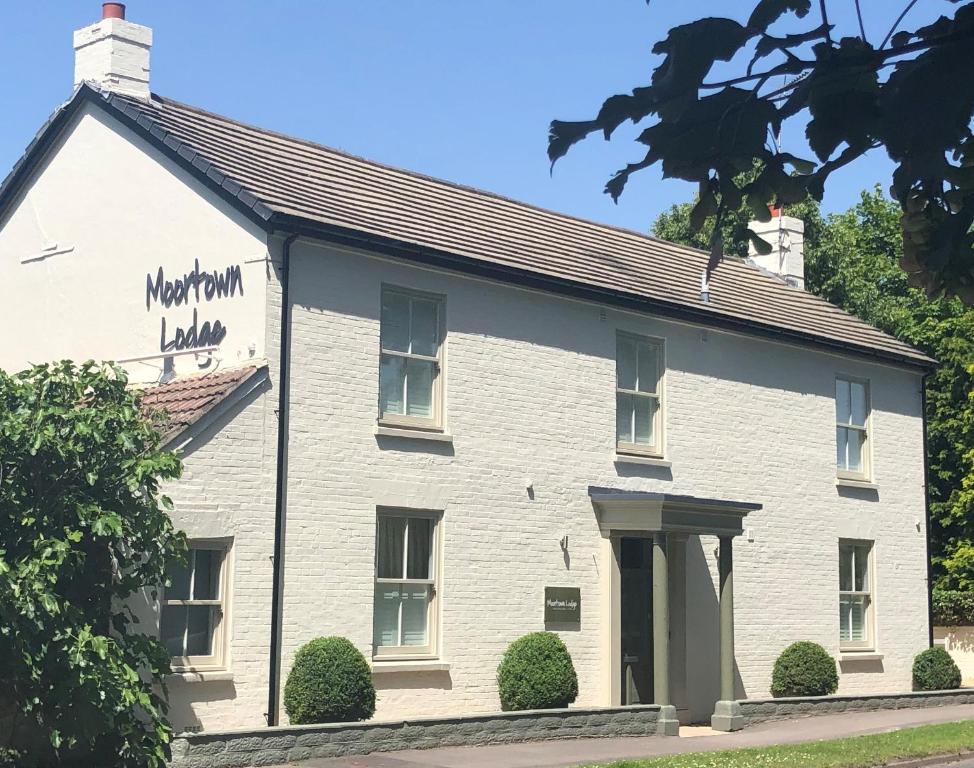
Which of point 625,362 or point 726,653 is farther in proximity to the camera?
point 625,362

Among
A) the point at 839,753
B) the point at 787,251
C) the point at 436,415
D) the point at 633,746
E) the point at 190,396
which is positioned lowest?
the point at 633,746

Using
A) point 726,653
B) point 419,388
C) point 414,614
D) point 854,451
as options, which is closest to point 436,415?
point 419,388

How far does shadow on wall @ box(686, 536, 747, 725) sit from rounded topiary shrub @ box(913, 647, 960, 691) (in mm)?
4614

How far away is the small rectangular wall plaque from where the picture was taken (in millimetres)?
19062

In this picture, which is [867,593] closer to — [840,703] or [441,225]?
[840,703]

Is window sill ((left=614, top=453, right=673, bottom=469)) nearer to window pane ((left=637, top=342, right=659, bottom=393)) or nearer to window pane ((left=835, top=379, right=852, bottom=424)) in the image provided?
window pane ((left=637, top=342, right=659, bottom=393))

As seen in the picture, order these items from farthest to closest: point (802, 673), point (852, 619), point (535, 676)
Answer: point (852, 619) → point (802, 673) → point (535, 676)

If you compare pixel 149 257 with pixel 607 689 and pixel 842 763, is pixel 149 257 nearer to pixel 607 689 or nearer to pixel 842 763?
pixel 607 689

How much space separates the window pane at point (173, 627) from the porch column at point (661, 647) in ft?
21.5

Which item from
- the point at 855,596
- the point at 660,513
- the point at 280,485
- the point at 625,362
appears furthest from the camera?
the point at 855,596

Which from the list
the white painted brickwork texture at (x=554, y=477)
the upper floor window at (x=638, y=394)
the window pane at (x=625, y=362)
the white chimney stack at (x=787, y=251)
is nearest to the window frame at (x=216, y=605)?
the white painted brickwork texture at (x=554, y=477)

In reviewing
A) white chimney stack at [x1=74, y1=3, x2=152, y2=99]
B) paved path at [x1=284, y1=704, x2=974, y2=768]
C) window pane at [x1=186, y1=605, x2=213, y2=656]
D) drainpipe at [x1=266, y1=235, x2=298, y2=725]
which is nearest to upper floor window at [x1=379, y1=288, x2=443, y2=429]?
drainpipe at [x1=266, y1=235, x2=298, y2=725]

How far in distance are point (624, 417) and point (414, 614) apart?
488 centimetres

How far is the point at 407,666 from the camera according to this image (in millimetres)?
17109
